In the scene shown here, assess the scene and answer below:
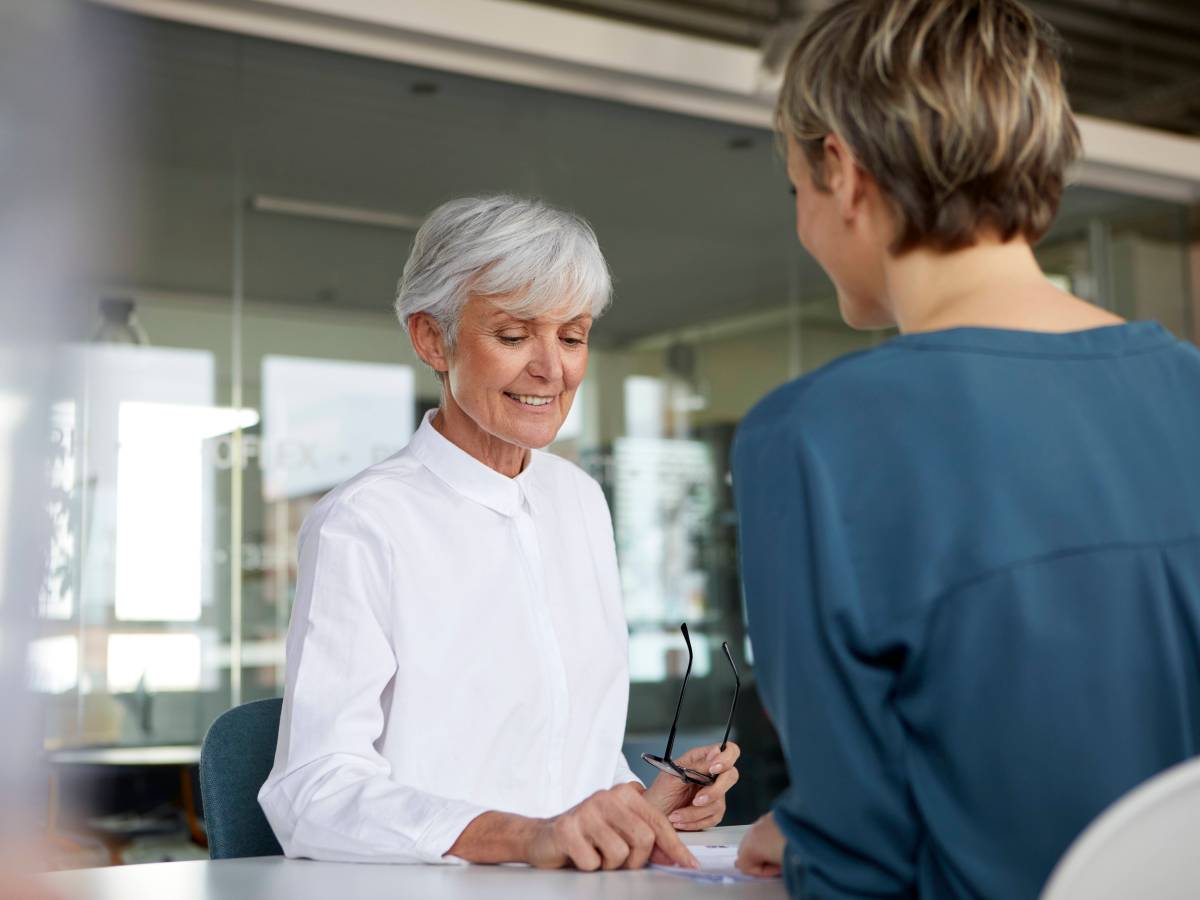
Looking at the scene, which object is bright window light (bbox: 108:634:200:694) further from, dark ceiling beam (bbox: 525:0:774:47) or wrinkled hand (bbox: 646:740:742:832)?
dark ceiling beam (bbox: 525:0:774:47)

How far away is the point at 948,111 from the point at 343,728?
102cm

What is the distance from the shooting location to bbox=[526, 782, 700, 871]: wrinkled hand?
1320 millimetres

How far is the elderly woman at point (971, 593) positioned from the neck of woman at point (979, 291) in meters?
0.02

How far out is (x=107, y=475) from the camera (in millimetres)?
4695

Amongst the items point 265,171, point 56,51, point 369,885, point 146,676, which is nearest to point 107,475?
point 146,676

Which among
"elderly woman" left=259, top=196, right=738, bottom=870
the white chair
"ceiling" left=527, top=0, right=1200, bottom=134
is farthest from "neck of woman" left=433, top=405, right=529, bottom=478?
"ceiling" left=527, top=0, right=1200, bottom=134

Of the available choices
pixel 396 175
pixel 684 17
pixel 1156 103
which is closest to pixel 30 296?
pixel 396 175

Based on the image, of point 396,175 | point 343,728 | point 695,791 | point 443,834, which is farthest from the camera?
point 396,175

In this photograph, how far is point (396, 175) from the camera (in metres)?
5.43

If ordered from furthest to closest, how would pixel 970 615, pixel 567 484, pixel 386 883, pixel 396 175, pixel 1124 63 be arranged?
pixel 1124 63 → pixel 396 175 → pixel 567 484 → pixel 386 883 → pixel 970 615

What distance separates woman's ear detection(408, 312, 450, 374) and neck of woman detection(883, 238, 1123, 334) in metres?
1.11

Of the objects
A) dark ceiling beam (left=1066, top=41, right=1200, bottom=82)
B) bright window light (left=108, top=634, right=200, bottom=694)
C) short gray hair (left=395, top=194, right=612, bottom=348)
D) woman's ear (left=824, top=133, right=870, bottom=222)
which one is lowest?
bright window light (left=108, top=634, right=200, bottom=694)

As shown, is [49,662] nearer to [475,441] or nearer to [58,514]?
[58,514]

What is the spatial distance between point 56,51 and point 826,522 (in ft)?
2.03
